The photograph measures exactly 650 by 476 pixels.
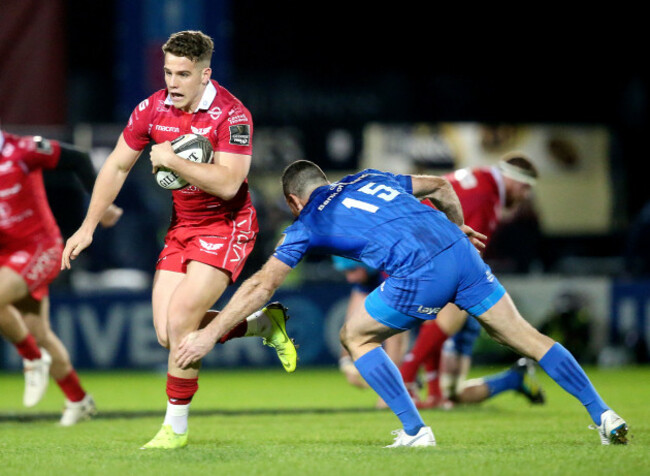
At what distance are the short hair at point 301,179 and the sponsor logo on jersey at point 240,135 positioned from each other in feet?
1.01

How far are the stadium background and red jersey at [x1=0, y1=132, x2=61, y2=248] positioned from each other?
4951mm

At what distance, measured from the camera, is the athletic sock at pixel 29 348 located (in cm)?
841

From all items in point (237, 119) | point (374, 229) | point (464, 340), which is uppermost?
point (237, 119)

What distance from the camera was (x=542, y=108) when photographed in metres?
20.6

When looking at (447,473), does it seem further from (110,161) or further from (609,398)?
(609,398)

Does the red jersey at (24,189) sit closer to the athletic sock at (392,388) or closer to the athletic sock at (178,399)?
the athletic sock at (178,399)

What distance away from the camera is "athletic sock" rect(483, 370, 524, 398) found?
30.0 ft

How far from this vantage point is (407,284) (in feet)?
20.2

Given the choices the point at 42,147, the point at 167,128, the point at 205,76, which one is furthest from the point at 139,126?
the point at 42,147

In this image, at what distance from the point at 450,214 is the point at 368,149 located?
11.6 m

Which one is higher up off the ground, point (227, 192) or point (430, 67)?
point (227, 192)

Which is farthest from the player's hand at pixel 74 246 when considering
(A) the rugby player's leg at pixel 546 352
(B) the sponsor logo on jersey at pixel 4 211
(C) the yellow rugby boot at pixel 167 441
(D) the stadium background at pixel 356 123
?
(D) the stadium background at pixel 356 123

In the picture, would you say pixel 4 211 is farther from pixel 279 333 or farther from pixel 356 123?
pixel 356 123

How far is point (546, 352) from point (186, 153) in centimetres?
229
